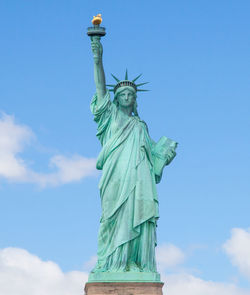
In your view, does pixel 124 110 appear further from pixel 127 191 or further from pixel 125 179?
pixel 127 191

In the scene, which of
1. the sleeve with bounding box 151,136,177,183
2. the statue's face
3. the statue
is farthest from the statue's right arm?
the sleeve with bounding box 151,136,177,183

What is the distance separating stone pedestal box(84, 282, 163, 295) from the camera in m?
17.3

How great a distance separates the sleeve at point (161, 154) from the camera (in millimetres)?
19500

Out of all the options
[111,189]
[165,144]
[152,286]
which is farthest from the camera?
[165,144]

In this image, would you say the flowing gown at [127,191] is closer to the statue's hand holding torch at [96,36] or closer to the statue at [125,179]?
the statue at [125,179]

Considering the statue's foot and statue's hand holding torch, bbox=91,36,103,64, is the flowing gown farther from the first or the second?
statue's hand holding torch, bbox=91,36,103,64

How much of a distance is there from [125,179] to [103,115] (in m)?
2.26

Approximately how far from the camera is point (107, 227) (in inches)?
722

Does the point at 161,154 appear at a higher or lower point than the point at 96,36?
lower

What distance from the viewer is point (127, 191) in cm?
1844

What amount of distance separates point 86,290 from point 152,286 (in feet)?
5.80

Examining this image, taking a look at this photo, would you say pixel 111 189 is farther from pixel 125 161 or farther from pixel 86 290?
pixel 86 290

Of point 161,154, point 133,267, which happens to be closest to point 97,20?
point 161,154

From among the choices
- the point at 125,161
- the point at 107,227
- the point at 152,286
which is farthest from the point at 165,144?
the point at 152,286
